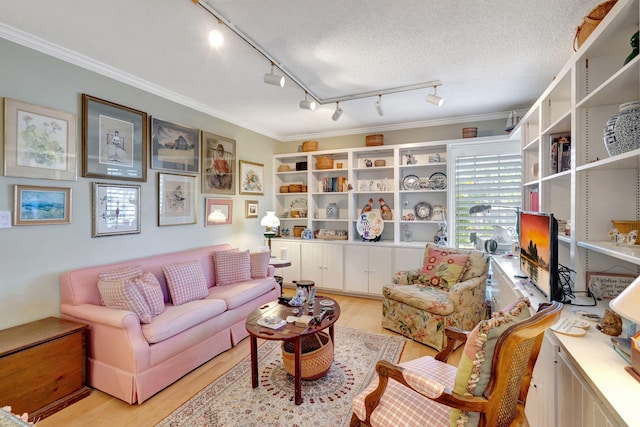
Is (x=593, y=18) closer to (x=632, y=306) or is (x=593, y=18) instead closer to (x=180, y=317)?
(x=632, y=306)

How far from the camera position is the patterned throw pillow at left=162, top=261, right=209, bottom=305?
2.69 metres

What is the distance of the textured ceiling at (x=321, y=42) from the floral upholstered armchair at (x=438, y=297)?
1.85m

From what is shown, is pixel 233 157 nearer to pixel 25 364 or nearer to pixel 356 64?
pixel 356 64

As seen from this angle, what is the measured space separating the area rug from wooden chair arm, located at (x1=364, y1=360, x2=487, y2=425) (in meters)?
0.64

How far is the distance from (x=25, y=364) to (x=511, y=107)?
5.14 m

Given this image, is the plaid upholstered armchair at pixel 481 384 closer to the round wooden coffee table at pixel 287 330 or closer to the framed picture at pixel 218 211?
the round wooden coffee table at pixel 287 330

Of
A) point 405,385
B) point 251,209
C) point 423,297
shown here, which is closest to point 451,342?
point 405,385

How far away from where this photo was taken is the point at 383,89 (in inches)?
119

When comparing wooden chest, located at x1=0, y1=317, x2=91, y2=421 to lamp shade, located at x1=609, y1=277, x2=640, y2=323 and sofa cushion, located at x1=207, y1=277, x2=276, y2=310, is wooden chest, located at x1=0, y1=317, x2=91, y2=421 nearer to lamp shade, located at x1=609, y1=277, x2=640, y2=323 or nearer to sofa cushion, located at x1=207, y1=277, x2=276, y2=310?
sofa cushion, located at x1=207, y1=277, x2=276, y2=310

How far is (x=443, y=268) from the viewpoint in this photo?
10.4ft

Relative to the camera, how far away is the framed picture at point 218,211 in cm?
372

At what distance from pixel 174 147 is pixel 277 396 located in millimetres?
2738

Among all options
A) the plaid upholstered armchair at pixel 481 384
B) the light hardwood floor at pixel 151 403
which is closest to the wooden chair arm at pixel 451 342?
the plaid upholstered armchair at pixel 481 384

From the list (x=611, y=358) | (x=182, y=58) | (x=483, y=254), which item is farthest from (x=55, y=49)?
(x=483, y=254)
